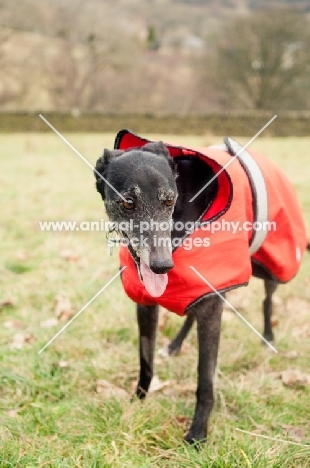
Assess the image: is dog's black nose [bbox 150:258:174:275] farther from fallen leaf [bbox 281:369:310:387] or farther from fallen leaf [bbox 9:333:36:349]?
fallen leaf [bbox 9:333:36:349]

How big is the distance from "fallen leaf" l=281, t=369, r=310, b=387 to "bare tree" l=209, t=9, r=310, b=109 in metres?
29.0

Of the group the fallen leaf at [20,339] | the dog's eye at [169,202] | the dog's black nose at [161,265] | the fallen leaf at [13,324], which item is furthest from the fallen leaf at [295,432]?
the fallen leaf at [13,324]

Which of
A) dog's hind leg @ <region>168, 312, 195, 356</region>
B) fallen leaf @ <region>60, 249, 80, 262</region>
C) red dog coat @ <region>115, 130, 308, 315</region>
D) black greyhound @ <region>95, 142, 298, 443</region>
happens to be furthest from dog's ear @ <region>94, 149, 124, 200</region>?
fallen leaf @ <region>60, 249, 80, 262</region>

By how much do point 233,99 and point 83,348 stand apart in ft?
98.0

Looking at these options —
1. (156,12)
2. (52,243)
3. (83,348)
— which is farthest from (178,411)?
(156,12)

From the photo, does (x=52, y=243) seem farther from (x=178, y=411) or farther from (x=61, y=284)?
(x=178, y=411)

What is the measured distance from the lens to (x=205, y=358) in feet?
8.43

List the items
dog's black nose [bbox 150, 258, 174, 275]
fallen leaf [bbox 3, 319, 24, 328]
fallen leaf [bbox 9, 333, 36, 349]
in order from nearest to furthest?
dog's black nose [bbox 150, 258, 174, 275]
fallen leaf [bbox 9, 333, 36, 349]
fallen leaf [bbox 3, 319, 24, 328]

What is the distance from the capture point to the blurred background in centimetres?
2888

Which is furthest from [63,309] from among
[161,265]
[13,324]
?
[161,265]

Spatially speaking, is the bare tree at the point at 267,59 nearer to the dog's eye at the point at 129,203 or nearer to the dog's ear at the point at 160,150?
the dog's ear at the point at 160,150

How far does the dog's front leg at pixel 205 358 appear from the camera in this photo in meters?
2.52

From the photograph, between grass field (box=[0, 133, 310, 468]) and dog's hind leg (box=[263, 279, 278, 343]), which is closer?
grass field (box=[0, 133, 310, 468])

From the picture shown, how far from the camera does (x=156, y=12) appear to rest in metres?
55.9
